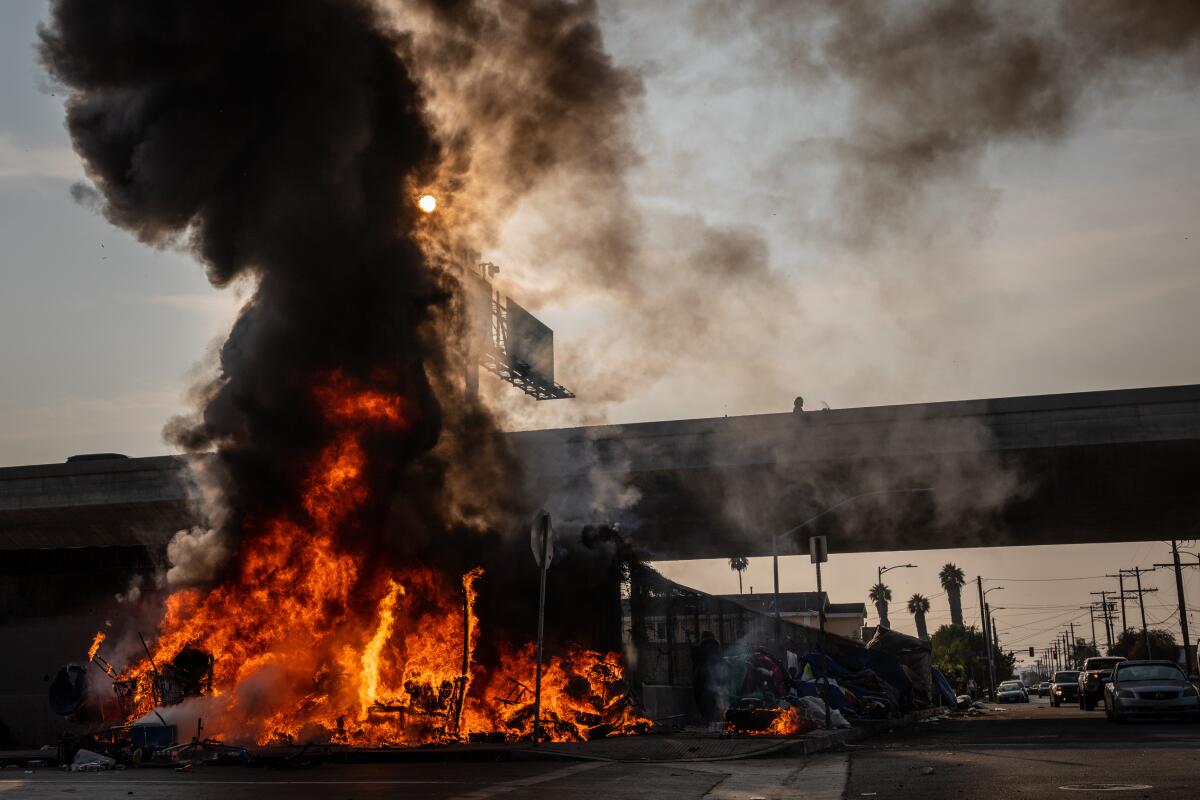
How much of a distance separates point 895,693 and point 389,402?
20.4 m

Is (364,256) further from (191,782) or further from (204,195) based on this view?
(191,782)

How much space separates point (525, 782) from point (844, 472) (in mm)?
22552

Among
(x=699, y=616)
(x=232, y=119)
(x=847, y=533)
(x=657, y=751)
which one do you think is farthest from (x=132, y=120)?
(x=847, y=533)

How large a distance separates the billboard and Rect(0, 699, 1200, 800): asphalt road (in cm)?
2289

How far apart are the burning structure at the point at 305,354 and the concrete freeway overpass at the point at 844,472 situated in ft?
22.2

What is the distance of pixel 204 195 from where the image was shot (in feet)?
61.6

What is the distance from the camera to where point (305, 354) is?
18.6m

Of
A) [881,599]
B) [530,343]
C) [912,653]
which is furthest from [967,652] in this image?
[530,343]

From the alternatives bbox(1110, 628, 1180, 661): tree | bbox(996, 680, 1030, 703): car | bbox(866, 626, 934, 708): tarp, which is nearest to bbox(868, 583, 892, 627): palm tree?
bbox(1110, 628, 1180, 661): tree

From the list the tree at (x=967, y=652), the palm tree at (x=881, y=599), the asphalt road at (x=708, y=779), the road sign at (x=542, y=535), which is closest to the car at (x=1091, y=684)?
the asphalt road at (x=708, y=779)

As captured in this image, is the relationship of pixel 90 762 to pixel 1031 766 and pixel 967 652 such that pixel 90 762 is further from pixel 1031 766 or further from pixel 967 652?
pixel 967 652

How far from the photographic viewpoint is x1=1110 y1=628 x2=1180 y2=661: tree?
9756 cm

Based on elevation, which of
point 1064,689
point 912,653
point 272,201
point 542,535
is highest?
point 272,201

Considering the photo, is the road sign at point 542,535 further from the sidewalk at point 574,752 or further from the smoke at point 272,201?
the smoke at point 272,201
